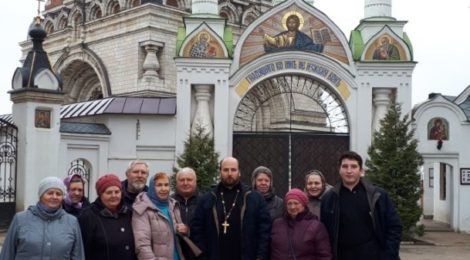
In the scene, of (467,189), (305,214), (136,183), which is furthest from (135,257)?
(467,189)

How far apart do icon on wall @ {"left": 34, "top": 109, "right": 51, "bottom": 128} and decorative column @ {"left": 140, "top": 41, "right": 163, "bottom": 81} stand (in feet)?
40.7

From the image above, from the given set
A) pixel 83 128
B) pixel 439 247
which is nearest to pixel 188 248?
pixel 439 247

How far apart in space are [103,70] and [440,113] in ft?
46.3

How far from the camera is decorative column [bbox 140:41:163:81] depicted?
1020 inches

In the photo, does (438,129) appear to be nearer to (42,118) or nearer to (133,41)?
(42,118)

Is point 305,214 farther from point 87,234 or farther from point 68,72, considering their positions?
point 68,72

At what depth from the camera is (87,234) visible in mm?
5238

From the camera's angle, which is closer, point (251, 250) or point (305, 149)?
point (251, 250)

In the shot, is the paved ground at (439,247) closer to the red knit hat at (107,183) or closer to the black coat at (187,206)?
the black coat at (187,206)

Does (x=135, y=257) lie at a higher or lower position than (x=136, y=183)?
lower

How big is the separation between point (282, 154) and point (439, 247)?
4.65 m

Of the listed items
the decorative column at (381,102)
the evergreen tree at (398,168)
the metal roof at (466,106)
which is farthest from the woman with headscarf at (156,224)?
the metal roof at (466,106)

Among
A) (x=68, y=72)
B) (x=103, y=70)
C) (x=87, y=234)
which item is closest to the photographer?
(x=87, y=234)

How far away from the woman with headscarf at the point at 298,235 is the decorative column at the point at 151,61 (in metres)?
20.5
